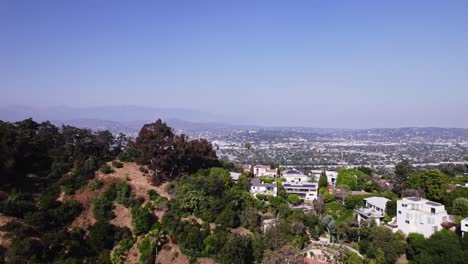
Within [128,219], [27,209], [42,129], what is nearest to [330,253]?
[128,219]

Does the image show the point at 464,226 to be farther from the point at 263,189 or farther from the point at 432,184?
the point at 263,189

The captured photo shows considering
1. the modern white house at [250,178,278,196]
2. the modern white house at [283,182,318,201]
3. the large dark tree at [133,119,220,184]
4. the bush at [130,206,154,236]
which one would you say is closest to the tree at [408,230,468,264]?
the modern white house at [283,182,318,201]

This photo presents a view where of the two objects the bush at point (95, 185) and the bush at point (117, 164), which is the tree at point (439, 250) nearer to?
the bush at point (95, 185)

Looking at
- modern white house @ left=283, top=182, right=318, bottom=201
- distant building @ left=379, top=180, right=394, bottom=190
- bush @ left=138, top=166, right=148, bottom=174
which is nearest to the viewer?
bush @ left=138, top=166, right=148, bottom=174

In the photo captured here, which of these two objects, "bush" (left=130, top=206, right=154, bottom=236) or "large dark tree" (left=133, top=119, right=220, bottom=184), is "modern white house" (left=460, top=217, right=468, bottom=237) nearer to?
"bush" (left=130, top=206, right=154, bottom=236)

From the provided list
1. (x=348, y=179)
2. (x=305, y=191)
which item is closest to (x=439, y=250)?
(x=305, y=191)

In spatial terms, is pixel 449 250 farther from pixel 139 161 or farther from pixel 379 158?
pixel 379 158

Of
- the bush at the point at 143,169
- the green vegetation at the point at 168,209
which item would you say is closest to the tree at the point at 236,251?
the green vegetation at the point at 168,209
